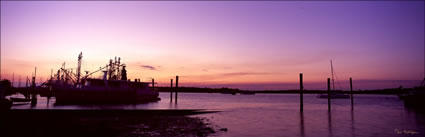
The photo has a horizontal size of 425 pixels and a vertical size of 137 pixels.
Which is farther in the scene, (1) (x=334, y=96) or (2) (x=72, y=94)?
(1) (x=334, y=96)

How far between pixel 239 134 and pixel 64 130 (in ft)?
37.2

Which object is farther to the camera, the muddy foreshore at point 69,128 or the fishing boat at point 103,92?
the fishing boat at point 103,92

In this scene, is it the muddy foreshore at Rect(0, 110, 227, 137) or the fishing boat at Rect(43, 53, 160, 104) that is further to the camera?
the fishing boat at Rect(43, 53, 160, 104)

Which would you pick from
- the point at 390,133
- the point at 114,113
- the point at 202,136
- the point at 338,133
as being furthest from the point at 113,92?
the point at 390,133

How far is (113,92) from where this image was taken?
47969mm

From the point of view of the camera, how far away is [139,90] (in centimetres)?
5422

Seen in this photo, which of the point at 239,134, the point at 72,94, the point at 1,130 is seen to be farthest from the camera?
the point at 72,94

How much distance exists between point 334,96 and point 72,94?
364ft

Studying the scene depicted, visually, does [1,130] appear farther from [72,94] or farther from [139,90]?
[139,90]

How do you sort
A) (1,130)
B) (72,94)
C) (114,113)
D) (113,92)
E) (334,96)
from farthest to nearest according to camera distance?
(334,96) < (113,92) < (72,94) < (114,113) < (1,130)

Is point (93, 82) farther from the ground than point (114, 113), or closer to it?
farther from the ground

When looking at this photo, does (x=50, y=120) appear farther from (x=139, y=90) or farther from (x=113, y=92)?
(x=139, y=90)

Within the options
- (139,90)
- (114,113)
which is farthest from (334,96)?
(114,113)

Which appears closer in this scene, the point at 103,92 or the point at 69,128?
the point at 69,128
